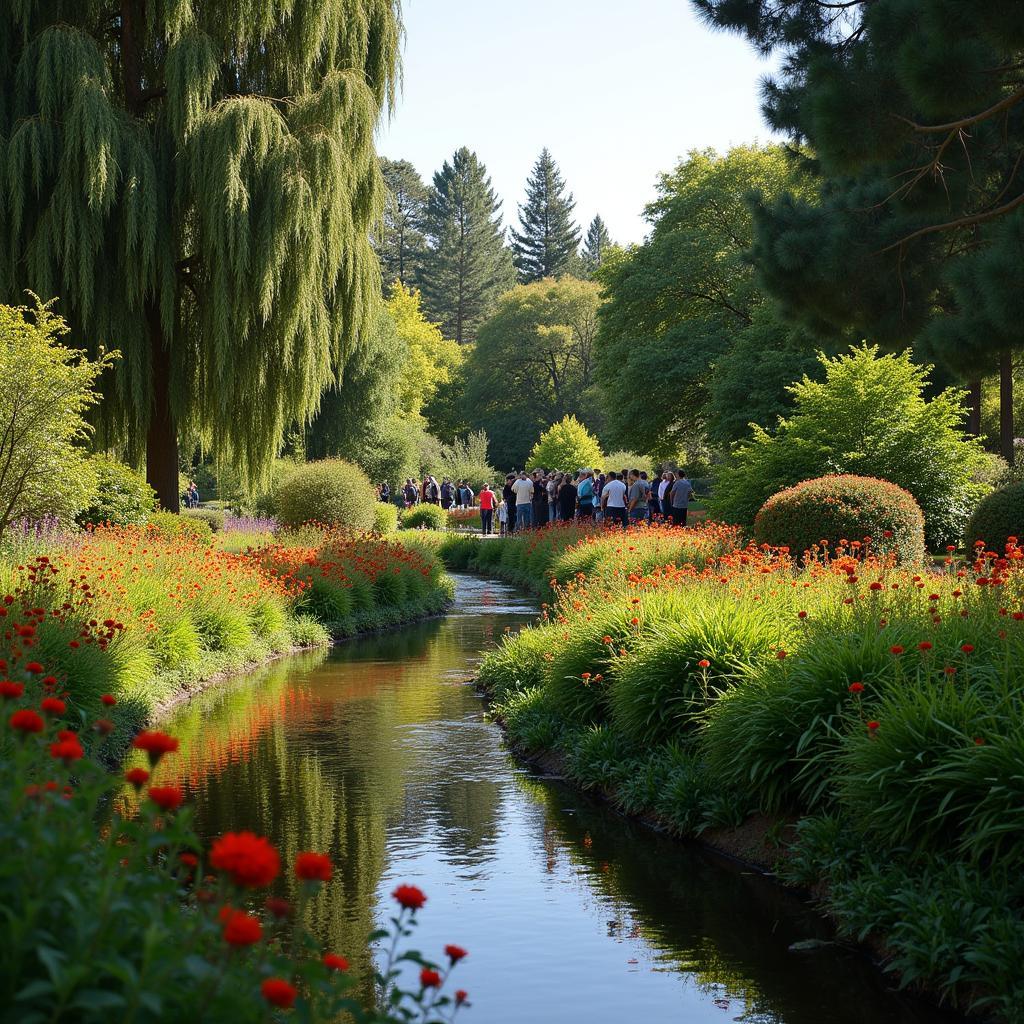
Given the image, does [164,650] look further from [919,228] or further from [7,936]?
[7,936]

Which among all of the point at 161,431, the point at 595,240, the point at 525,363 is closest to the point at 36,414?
the point at 161,431

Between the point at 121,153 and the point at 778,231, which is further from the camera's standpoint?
the point at 121,153

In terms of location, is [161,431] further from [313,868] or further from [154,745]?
[313,868]

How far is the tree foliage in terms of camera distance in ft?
43.3

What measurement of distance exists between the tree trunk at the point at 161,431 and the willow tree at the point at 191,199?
1.1 inches

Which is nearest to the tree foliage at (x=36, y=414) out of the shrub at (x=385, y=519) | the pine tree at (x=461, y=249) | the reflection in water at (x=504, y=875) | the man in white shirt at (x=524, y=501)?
the reflection in water at (x=504, y=875)

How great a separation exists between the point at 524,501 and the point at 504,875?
85.8 feet

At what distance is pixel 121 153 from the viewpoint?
675 inches

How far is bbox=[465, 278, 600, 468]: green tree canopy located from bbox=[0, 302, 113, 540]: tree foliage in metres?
53.0

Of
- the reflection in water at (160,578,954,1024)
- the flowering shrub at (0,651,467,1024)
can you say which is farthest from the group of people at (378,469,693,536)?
the flowering shrub at (0,651,467,1024)

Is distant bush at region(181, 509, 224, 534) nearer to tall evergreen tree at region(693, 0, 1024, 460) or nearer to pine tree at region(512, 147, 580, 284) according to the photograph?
tall evergreen tree at region(693, 0, 1024, 460)

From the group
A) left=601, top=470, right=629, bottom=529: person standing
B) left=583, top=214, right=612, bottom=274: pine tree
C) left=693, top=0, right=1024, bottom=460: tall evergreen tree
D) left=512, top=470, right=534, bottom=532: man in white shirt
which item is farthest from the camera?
left=583, top=214, right=612, bottom=274: pine tree

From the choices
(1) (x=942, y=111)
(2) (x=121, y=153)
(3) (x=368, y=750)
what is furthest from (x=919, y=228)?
(2) (x=121, y=153)

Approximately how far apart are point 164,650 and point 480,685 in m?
3.27
